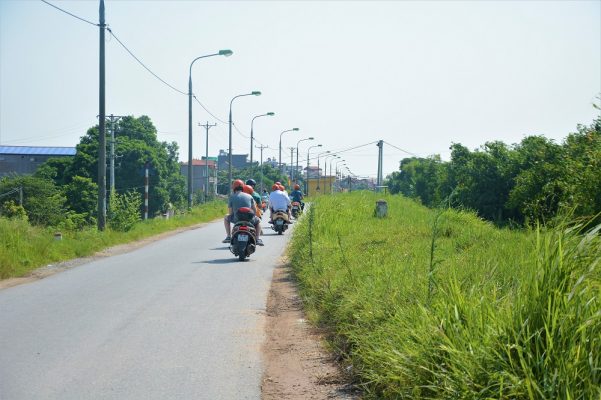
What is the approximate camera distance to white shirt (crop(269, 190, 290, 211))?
24531 mm

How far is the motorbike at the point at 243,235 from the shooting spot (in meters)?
16.2

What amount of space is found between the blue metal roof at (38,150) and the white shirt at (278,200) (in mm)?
90619

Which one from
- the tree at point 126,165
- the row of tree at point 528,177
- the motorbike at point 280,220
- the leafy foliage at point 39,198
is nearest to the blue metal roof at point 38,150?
the tree at point 126,165

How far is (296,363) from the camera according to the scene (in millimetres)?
7121

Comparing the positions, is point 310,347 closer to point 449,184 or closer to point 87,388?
point 87,388

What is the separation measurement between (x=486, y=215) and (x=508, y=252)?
25240mm

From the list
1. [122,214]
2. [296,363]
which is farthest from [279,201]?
[296,363]

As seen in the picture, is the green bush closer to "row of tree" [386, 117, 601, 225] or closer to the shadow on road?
the shadow on road

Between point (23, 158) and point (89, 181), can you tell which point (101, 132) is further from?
point (23, 158)

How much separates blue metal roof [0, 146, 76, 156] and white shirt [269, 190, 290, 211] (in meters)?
90.6

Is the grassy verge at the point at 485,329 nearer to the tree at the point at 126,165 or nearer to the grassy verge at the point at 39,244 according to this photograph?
the grassy verge at the point at 39,244

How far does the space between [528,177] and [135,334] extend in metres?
20.8

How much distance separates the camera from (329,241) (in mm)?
15383

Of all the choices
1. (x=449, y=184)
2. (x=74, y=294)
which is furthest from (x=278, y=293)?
(x=449, y=184)
